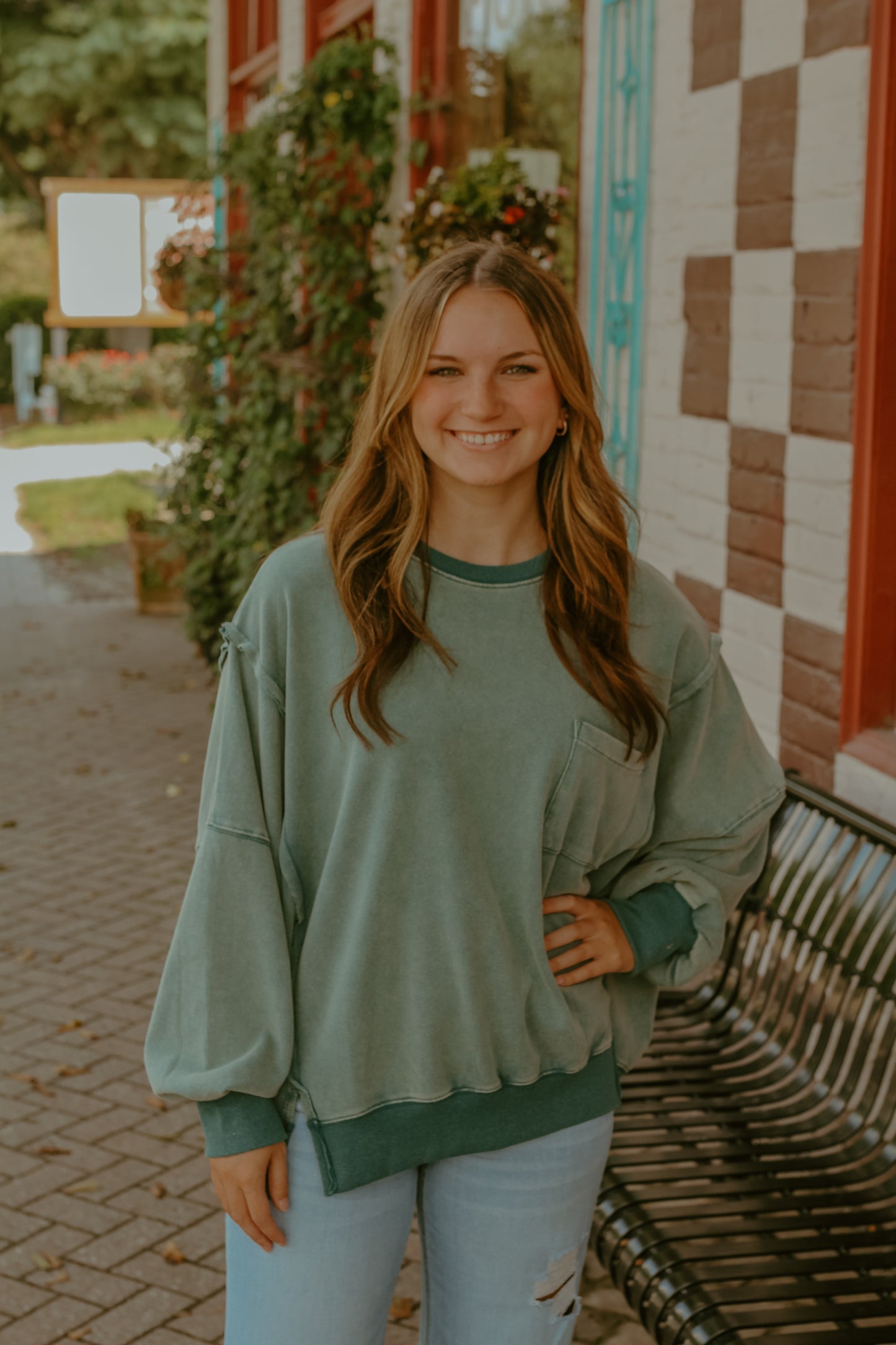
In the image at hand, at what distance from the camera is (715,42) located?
4461mm

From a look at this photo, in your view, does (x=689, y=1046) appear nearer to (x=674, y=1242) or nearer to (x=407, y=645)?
(x=674, y=1242)

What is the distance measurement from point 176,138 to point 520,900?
28.6 m

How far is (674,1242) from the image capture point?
278 centimetres

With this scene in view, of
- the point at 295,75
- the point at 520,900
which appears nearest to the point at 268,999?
the point at 520,900

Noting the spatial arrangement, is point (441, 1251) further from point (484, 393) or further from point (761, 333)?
point (761, 333)

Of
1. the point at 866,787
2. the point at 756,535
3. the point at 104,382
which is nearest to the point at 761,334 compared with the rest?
the point at 756,535

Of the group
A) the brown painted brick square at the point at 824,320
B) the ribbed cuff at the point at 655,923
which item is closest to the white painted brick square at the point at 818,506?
the brown painted brick square at the point at 824,320

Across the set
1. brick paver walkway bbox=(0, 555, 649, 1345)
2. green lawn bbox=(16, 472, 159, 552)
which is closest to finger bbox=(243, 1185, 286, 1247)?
brick paver walkway bbox=(0, 555, 649, 1345)

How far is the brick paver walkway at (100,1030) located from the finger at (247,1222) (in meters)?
0.12

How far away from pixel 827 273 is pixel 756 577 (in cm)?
84

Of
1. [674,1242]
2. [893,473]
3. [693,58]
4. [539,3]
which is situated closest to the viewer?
[674,1242]

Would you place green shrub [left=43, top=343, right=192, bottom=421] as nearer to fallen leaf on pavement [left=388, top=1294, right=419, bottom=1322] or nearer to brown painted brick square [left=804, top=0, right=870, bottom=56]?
brown painted brick square [left=804, top=0, right=870, bottom=56]

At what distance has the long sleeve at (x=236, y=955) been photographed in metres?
1.95

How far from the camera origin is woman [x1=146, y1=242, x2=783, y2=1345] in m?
1.96
